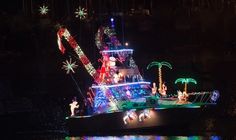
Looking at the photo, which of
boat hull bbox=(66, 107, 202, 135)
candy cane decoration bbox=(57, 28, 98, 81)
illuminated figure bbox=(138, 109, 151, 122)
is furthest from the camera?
candy cane decoration bbox=(57, 28, 98, 81)

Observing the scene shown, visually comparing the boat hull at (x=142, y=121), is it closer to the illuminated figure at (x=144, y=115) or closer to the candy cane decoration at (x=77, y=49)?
the illuminated figure at (x=144, y=115)

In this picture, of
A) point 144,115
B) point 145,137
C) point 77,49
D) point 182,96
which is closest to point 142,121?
point 144,115

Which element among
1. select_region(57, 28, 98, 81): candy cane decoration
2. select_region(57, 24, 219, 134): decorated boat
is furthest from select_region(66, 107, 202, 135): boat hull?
select_region(57, 28, 98, 81): candy cane decoration

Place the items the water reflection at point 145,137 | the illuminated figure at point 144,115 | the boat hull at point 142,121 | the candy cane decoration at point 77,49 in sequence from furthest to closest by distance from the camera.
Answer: the candy cane decoration at point 77,49 → the boat hull at point 142,121 → the illuminated figure at point 144,115 → the water reflection at point 145,137

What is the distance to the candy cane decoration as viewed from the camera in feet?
187

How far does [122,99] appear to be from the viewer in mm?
55750

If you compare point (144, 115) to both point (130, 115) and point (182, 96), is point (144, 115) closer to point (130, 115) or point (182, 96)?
point (130, 115)

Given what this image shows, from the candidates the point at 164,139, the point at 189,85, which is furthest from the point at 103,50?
the point at 189,85

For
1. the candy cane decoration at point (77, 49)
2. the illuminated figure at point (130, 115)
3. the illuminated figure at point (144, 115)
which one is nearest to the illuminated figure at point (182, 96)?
the illuminated figure at point (144, 115)

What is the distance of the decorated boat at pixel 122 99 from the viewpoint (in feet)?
179

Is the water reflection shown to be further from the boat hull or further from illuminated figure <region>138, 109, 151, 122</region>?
illuminated figure <region>138, 109, 151, 122</region>

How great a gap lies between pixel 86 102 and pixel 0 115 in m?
16.1

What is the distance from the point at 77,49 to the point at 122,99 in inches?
194

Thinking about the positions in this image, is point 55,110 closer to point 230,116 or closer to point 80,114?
point 80,114
